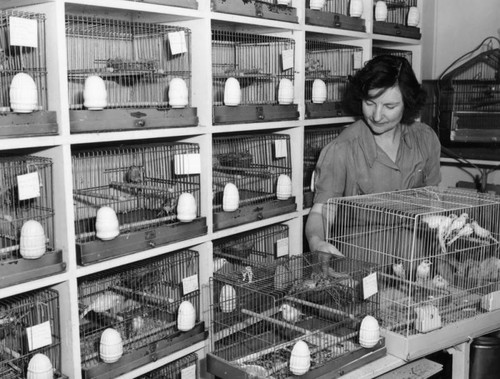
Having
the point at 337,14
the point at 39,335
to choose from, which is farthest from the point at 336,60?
the point at 39,335

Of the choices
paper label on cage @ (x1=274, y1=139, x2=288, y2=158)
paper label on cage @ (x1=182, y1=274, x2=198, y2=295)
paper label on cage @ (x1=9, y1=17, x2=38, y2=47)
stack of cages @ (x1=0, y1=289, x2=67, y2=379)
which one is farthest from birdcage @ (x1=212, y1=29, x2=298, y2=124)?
stack of cages @ (x1=0, y1=289, x2=67, y2=379)

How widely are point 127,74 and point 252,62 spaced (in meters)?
0.77

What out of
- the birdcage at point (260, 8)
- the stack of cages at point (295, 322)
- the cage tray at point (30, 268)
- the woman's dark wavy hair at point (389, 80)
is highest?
the birdcage at point (260, 8)

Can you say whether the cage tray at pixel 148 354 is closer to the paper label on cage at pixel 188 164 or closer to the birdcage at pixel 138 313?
the birdcage at pixel 138 313

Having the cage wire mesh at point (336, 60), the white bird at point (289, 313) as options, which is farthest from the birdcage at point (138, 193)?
the cage wire mesh at point (336, 60)

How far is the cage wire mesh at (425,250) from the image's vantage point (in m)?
2.06

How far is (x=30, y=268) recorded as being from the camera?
5.82ft

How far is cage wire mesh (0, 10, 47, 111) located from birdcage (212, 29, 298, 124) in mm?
771

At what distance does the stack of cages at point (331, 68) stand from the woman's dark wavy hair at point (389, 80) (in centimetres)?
27

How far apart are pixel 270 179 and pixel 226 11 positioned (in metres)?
0.75

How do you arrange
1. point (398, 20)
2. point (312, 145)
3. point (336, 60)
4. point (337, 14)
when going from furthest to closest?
1. point (398, 20)
2. point (336, 60)
3. point (312, 145)
4. point (337, 14)

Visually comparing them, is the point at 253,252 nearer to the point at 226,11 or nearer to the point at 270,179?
the point at 270,179

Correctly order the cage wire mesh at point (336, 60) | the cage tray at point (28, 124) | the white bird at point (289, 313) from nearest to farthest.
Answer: the cage tray at point (28, 124)
the white bird at point (289, 313)
the cage wire mesh at point (336, 60)

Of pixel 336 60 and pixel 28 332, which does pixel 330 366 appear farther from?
pixel 336 60
